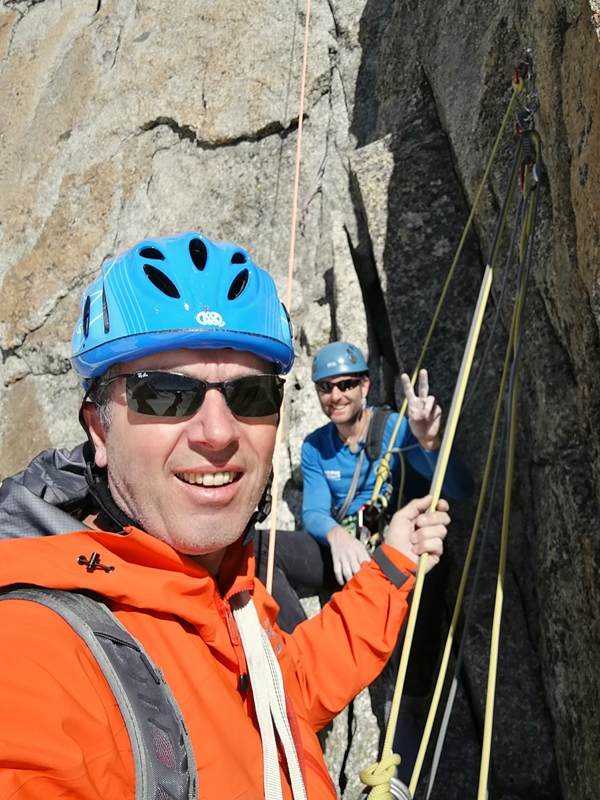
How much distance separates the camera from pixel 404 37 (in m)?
6.21

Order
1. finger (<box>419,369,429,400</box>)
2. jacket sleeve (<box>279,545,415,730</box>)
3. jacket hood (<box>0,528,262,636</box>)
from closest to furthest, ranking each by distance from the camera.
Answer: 1. jacket hood (<box>0,528,262,636</box>)
2. jacket sleeve (<box>279,545,415,730</box>)
3. finger (<box>419,369,429,400</box>)

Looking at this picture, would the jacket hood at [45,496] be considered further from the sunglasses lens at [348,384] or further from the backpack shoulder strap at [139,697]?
the sunglasses lens at [348,384]

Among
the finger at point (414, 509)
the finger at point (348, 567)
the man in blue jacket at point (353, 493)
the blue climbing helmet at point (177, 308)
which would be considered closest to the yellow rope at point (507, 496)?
the finger at point (414, 509)

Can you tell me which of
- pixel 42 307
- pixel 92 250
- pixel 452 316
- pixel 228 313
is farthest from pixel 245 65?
pixel 228 313

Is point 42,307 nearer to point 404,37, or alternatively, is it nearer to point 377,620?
point 404,37

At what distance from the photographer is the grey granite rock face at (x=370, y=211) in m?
3.10

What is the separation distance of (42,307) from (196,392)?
7418 millimetres

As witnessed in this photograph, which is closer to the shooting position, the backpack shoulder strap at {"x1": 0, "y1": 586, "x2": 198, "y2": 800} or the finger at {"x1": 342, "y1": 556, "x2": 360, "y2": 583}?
the backpack shoulder strap at {"x1": 0, "y1": 586, "x2": 198, "y2": 800}

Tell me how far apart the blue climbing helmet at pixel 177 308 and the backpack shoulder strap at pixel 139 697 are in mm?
801

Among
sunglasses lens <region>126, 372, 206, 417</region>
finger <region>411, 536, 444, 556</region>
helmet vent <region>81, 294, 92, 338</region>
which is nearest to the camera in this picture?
sunglasses lens <region>126, 372, 206, 417</region>

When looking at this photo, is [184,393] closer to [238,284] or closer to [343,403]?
[238,284]

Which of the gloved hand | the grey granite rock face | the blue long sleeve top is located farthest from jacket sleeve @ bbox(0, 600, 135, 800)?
the blue long sleeve top

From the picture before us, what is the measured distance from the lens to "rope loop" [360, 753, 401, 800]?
195cm

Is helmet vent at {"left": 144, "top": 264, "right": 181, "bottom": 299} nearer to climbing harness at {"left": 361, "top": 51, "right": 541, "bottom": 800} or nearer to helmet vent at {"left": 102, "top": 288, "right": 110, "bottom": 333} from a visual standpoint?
helmet vent at {"left": 102, "top": 288, "right": 110, "bottom": 333}
